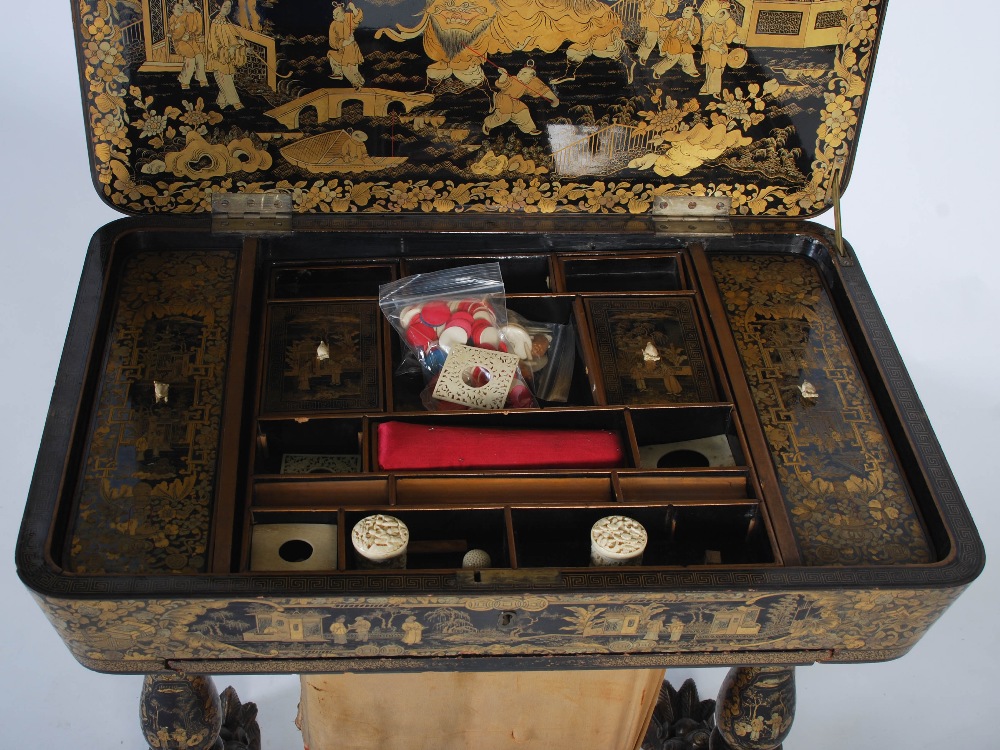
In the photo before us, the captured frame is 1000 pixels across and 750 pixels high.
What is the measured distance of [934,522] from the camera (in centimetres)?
243

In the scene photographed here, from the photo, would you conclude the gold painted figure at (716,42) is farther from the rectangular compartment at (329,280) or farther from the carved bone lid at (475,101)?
the rectangular compartment at (329,280)

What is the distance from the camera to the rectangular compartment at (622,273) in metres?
2.97

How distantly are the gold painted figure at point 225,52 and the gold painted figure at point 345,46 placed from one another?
0.61 feet

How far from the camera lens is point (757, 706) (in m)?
2.78

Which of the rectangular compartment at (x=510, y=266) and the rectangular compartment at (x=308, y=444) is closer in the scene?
the rectangular compartment at (x=308, y=444)

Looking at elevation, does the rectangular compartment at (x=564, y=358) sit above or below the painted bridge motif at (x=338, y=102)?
below

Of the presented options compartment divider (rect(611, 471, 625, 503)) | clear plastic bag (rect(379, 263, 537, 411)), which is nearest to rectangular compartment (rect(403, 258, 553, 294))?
clear plastic bag (rect(379, 263, 537, 411))

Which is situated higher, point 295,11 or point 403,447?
point 295,11

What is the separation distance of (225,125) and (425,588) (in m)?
1.16

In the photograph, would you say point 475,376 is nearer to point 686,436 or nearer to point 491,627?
point 686,436

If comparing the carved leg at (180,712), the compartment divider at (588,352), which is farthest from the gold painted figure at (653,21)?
the carved leg at (180,712)

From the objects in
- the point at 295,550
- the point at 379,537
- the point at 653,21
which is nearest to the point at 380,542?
the point at 379,537

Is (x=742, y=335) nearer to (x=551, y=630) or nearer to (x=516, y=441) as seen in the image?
(x=516, y=441)

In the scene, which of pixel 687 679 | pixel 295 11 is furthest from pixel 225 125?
pixel 687 679
